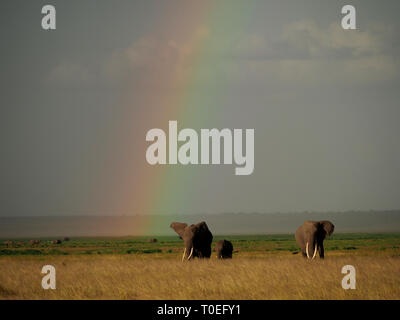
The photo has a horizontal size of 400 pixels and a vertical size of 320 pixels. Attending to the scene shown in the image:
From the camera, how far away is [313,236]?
34906mm

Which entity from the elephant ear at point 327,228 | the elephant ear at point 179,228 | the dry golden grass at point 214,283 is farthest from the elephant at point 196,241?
the dry golden grass at point 214,283

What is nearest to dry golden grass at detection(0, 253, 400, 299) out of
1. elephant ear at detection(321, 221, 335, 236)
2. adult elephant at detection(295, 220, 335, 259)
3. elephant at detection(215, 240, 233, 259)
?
adult elephant at detection(295, 220, 335, 259)

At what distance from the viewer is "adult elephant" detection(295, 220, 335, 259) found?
34.9 m

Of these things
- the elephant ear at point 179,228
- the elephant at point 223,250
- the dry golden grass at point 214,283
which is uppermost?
the elephant ear at point 179,228

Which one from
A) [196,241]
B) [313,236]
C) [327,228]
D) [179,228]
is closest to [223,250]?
[196,241]

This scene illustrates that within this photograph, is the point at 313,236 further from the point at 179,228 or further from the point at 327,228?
the point at 179,228

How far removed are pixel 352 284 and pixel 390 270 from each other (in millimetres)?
3961

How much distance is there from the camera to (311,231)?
115 feet

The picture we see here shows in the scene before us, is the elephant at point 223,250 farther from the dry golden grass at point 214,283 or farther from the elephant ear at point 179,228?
the dry golden grass at point 214,283

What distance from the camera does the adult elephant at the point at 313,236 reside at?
115 feet

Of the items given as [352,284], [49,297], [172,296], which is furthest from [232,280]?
[49,297]

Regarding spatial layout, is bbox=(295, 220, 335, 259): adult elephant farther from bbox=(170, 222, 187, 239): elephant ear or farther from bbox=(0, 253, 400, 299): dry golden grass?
bbox=(0, 253, 400, 299): dry golden grass

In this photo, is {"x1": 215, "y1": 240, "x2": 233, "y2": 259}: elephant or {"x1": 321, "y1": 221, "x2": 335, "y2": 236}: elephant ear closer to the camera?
{"x1": 321, "y1": 221, "x2": 335, "y2": 236}: elephant ear
